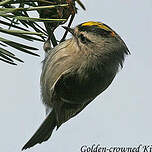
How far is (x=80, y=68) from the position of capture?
7.00ft

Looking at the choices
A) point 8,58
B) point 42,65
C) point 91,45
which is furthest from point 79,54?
point 8,58

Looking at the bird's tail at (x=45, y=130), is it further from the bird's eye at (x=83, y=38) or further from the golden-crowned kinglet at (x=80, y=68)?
the bird's eye at (x=83, y=38)

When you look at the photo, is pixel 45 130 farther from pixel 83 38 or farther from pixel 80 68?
pixel 83 38

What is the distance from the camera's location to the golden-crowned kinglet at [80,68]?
210 centimetres

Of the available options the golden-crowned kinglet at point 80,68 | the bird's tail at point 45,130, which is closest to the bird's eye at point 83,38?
the golden-crowned kinglet at point 80,68

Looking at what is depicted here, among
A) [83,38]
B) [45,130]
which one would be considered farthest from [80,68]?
[45,130]

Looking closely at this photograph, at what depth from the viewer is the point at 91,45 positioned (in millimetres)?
2166

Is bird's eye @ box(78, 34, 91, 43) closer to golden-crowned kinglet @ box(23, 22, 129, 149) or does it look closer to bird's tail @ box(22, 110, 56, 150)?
golden-crowned kinglet @ box(23, 22, 129, 149)

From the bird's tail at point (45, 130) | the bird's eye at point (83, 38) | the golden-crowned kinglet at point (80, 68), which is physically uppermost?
the bird's eye at point (83, 38)

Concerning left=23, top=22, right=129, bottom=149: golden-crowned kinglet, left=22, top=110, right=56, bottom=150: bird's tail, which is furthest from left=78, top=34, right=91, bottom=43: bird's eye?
left=22, top=110, right=56, bottom=150: bird's tail

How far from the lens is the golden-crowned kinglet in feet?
6.90

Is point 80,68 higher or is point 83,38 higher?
point 83,38

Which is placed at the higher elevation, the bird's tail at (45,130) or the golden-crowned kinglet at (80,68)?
the golden-crowned kinglet at (80,68)

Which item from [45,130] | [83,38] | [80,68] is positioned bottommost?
[45,130]
